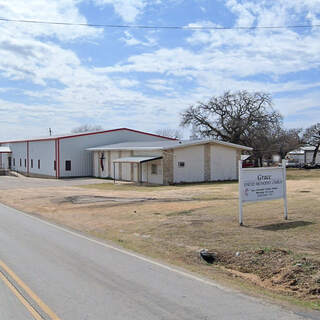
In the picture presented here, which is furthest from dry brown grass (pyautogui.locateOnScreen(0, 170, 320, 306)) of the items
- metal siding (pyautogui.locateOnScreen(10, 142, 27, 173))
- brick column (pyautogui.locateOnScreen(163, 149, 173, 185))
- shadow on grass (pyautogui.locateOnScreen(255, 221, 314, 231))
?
metal siding (pyautogui.locateOnScreen(10, 142, 27, 173))

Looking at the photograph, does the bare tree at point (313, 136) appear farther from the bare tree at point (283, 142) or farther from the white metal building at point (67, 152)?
the white metal building at point (67, 152)

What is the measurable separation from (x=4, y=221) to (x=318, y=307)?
12.3 meters

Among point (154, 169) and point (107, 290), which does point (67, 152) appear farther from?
point (107, 290)

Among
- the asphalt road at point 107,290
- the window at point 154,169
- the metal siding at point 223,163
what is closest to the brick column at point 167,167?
the window at point 154,169

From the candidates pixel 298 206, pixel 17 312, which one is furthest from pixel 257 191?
pixel 17 312

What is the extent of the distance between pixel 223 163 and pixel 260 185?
26.1m

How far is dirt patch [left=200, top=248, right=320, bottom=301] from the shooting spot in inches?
281

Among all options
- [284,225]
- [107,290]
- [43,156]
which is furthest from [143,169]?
[107,290]

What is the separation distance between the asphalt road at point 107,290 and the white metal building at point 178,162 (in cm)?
2515

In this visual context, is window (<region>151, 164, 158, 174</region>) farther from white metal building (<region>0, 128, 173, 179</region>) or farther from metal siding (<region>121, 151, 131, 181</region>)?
white metal building (<region>0, 128, 173, 179</region>)

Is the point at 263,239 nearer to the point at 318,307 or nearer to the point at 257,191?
the point at 257,191

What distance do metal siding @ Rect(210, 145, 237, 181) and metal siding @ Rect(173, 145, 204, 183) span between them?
144 centimetres

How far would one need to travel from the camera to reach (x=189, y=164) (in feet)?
121

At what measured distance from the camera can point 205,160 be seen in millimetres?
37875
